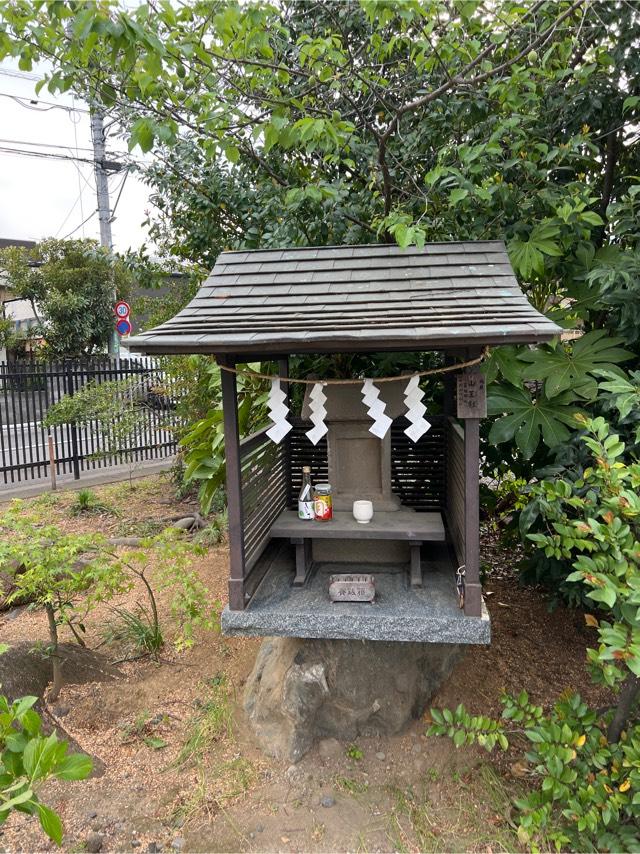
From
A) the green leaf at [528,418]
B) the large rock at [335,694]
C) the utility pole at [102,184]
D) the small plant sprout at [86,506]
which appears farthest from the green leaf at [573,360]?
the utility pole at [102,184]

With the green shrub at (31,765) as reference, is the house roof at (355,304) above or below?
above

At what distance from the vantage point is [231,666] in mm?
4148

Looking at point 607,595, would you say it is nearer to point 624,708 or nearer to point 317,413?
point 624,708

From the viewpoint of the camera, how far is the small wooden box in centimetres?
298

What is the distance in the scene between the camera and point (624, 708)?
9.12 feet

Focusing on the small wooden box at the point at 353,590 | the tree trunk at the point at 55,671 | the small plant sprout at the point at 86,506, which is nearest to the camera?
the small wooden box at the point at 353,590

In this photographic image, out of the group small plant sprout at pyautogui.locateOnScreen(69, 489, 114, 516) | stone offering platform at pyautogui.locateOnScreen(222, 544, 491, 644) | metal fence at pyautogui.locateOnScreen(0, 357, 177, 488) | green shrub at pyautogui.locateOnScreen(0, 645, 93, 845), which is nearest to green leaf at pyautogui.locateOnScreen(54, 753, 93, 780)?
green shrub at pyautogui.locateOnScreen(0, 645, 93, 845)

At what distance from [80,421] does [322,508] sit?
6.95 meters

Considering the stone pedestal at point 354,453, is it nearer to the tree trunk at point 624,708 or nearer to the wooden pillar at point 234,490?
the wooden pillar at point 234,490

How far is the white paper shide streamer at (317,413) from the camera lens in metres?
3.18

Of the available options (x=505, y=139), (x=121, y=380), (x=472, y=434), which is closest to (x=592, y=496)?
(x=472, y=434)

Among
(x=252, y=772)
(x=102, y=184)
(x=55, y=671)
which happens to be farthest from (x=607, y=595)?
(x=102, y=184)

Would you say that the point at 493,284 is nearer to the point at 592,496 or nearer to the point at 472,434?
the point at 472,434

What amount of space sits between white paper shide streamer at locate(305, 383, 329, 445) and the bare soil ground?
193 centimetres
